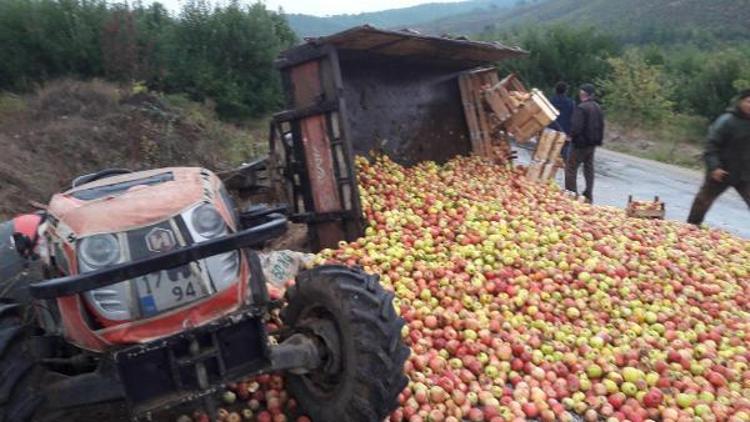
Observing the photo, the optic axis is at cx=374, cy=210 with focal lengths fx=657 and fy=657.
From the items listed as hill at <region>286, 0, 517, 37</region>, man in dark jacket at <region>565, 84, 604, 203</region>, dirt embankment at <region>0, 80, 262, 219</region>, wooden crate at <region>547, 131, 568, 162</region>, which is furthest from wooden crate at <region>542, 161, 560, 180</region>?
hill at <region>286, 0, 517, 37</region>

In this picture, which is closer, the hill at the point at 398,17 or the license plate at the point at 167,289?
the license plate at the point at 167,289

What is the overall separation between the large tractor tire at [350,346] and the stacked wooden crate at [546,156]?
638 centimetres

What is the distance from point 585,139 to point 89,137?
8612 mm

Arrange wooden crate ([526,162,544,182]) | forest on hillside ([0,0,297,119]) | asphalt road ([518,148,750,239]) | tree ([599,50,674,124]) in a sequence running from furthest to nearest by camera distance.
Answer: tree ([599,50,674,124]) < forest on hillside ([0,0,297,119]) < asphalt road ([518,148,750,239]) < wooden crate ([526,162,544,182])

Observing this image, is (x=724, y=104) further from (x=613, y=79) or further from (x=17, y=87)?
(x=17, y=87)

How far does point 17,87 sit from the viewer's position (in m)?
13.9

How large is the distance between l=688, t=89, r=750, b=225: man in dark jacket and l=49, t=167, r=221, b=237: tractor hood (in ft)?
23.4

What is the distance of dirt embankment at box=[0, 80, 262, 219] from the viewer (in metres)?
10.0

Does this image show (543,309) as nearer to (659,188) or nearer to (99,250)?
(99,250)

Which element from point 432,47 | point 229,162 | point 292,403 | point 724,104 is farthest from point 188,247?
point 724,104

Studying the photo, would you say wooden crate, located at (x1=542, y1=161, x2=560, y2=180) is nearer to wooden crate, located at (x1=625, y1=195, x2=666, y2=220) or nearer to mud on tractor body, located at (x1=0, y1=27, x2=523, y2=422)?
wooden crate, located at (x1=625, y1=195, x2=666, y2=220)

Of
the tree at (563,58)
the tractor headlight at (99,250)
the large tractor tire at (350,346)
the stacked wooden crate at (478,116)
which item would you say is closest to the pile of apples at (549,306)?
the large tractor tire at (350,346)

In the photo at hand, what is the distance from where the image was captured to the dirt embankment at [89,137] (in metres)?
10.0

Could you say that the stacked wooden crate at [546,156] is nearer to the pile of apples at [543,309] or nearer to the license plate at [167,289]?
the pile of apples at [543,309]
